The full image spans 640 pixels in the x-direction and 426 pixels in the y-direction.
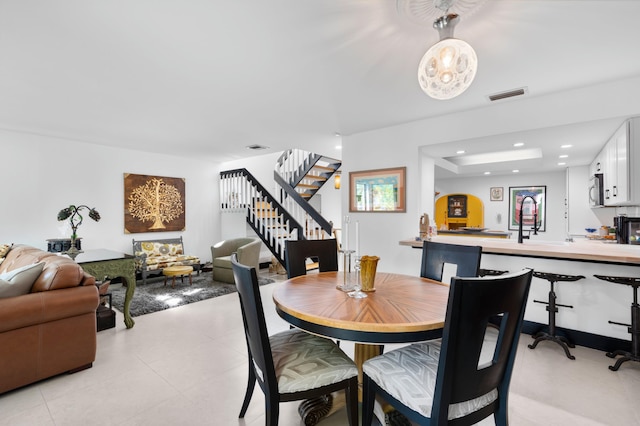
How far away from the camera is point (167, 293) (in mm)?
4633

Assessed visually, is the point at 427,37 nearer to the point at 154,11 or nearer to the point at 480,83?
the point at 480,83

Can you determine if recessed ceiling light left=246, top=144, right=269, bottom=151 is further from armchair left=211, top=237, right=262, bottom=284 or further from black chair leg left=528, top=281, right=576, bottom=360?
black chair leg left=528, top=281, right=576, bottom=360

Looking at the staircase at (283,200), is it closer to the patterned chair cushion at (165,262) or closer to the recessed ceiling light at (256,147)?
the recessed ceiling light at (256,147)

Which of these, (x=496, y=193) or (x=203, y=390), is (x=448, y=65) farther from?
(x=496, y=193)

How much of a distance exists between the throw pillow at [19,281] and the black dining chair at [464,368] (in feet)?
8.37

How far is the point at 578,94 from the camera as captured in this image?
273 cm

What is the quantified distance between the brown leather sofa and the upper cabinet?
15.9 ft

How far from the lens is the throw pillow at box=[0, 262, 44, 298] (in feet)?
6.91

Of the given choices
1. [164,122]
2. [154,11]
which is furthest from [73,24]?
[164,122]

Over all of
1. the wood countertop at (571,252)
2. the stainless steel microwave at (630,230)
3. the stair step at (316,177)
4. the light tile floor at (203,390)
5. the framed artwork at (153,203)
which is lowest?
the light tile floor at (203,390)

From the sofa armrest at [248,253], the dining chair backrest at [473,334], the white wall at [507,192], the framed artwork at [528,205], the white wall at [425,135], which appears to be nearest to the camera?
the dining chair backrest at [473,334]

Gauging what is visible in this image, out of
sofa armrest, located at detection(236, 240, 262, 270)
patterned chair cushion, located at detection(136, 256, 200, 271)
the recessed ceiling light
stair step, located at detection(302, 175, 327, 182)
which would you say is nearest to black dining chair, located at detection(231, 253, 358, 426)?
sofa armrest, located at detection(236, 240, 262, 270)

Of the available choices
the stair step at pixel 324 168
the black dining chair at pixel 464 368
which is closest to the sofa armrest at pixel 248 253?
the stair step at pixel 324 168

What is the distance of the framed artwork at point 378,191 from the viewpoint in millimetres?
3902
